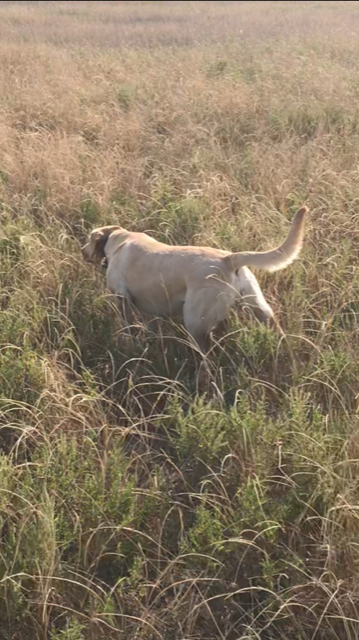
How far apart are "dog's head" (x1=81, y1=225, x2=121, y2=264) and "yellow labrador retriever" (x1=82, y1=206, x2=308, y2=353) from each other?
0.11 meters

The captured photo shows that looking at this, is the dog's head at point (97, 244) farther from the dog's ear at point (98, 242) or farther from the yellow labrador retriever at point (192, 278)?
the yellow labrador retriever at point (192, 278)

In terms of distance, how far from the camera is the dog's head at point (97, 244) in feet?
13.4

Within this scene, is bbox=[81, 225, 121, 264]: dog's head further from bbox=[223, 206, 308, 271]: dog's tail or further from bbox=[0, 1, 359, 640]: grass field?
bbox=[223, 206, 308, 271]: dog's tail

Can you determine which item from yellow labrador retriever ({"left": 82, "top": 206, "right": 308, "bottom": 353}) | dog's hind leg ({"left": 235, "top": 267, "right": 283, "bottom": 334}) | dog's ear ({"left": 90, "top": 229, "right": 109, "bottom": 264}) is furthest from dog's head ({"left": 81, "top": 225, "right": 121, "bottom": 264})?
dog's hind leg ({"left": 235, "top": 267, "right": 283, "bottom": 334})

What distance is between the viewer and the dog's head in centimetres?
407

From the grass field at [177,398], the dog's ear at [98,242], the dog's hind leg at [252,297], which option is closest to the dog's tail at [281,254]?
the dog's hind leg at [252,297]

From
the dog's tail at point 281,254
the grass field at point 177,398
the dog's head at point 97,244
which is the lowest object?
the grass field at point 177,398

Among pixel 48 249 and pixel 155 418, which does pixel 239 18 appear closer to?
pixel 48 249

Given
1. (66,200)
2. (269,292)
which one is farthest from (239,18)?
(269,292)

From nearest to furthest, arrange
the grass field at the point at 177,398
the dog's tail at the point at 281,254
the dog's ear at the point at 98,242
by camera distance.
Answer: the grass field at the point at 177,398 → the dog's tail at the point at 281,254 → the dog's ear at the point at 98,242

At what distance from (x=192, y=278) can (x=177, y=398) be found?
0.86 metres

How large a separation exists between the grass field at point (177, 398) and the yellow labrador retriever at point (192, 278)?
139 mm

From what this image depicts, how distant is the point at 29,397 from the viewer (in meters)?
2.98

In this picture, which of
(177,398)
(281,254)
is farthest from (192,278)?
(177,398)
